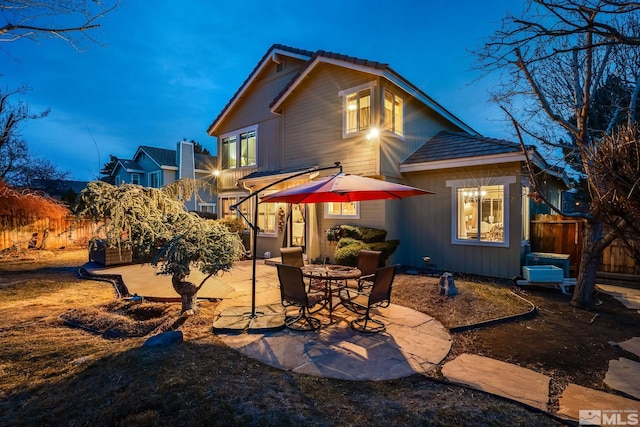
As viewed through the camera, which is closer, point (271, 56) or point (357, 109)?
point (357, 109)

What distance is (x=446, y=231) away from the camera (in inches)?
369

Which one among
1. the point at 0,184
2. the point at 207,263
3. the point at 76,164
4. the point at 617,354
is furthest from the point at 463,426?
the point at 76,164

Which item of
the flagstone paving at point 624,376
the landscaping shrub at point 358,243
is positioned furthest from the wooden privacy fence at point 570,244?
the flagstone paving at point 624,376

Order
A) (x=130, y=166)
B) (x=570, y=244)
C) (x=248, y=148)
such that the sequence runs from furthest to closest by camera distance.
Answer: (x=130, y=166) → (x=248, y=148) → (x=570, y=244)

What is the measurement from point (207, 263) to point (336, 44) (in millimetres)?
82649

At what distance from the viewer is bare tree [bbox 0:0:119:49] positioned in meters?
3.39

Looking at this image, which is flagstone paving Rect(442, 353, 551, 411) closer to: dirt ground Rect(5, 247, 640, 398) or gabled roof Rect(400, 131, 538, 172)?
dirt ground Rect(5, 247, 640, 398)

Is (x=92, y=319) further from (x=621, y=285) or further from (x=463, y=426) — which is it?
(x=621, y=285)

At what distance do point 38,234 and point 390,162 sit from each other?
1499cm

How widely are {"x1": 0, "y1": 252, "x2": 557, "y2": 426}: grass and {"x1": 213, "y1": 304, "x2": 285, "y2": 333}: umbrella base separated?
1.33ft

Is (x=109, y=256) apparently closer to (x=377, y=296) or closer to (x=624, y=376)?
(x=377, y=296)

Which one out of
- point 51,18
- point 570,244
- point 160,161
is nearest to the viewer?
point 51,18

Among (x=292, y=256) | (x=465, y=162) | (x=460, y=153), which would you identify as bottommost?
(x=292, y=256)

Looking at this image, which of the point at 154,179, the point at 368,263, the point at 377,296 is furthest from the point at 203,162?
the point at 377,296
